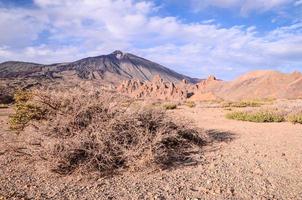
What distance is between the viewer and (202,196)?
5.41 metres

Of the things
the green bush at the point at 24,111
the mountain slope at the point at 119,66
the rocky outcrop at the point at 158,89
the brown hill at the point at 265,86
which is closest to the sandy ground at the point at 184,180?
the green bush at the point at 24,111

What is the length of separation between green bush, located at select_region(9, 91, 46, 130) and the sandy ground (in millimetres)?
515

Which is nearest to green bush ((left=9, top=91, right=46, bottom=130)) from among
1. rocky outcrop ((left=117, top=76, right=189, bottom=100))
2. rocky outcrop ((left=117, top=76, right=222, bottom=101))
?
rocky outcrop ((left=117, top=76, right=222, bottom=101))

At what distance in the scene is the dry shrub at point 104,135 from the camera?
21.4 ft

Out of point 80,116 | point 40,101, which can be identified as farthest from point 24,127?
point 80,116

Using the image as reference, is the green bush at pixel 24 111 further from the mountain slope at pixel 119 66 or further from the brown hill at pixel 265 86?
the mountain slope at pixel 119 66

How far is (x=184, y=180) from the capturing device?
241 inches

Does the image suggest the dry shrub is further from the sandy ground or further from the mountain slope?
the mountain slope

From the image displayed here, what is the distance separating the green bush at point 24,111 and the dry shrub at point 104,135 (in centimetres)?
14

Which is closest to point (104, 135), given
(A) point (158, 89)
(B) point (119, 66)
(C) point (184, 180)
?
(C) point (184, 180)

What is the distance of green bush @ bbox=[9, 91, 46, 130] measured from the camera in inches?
307

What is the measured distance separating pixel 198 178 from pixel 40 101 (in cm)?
385

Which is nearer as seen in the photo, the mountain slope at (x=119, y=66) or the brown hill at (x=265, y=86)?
the brown hill at (x=265, y=86)

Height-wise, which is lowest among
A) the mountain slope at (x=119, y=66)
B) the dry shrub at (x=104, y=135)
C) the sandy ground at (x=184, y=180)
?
the sandy ground at (x=184, y=180)
